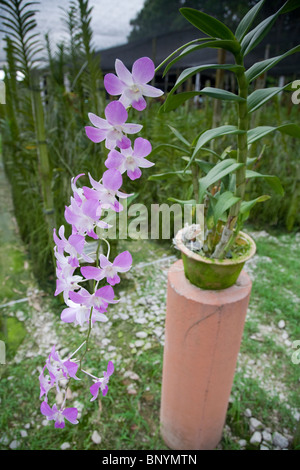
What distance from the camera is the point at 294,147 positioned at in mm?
2818

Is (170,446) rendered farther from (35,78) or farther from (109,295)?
(35,78)

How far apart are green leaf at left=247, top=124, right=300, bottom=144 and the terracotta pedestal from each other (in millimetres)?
369

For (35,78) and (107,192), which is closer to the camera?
(107,192)

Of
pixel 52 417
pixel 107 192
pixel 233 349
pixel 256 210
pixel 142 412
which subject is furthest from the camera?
pixel 256 210

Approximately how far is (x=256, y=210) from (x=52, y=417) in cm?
231

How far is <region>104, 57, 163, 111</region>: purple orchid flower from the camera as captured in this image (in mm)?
345

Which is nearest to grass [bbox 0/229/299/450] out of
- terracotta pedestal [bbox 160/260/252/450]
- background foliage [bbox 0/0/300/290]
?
terracotta pedestal [bbox 160/260/252/450]

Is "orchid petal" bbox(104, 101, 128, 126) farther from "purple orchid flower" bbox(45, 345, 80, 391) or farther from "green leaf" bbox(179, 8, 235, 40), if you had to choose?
"purple orchid flower" bbox(45, 345, 80, 391)

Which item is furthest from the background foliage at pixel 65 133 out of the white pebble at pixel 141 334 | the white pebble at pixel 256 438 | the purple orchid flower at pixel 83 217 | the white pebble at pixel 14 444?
the white pebble at pixel 256 438

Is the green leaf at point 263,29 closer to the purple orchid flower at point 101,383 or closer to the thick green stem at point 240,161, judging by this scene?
the thick green stem at point 240,161

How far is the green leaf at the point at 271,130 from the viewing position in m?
0.51

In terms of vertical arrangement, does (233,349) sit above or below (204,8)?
below
